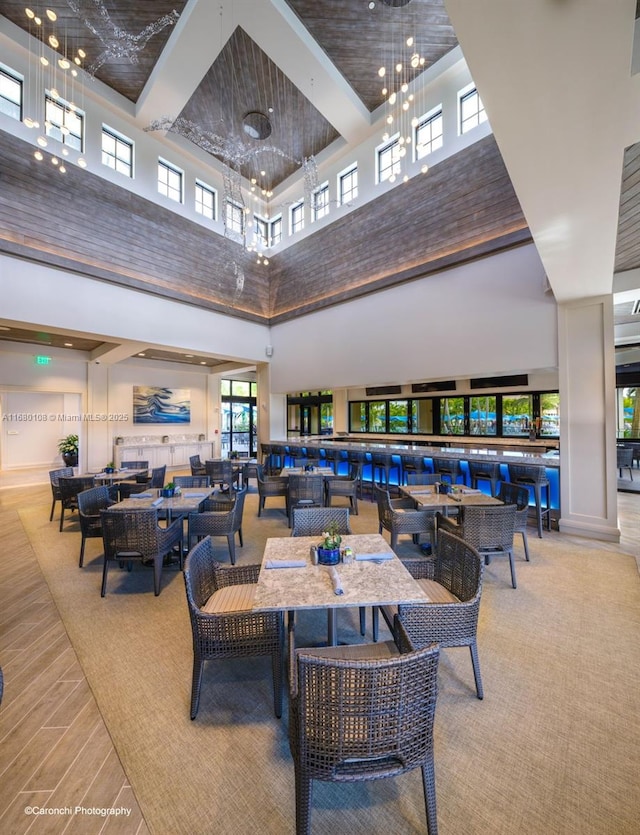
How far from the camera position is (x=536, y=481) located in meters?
5.20

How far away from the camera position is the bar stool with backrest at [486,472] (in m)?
5.68

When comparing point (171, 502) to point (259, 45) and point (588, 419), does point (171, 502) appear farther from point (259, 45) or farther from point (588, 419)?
point (259, 45)

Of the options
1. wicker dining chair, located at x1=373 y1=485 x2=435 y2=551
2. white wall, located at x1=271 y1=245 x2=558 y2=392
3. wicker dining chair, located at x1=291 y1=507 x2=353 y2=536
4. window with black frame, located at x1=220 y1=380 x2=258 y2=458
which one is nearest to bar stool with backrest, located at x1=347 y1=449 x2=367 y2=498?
white wall, located at x1=271 y1=245 x2=558 y2=392

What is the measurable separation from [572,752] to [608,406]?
4.55 metres

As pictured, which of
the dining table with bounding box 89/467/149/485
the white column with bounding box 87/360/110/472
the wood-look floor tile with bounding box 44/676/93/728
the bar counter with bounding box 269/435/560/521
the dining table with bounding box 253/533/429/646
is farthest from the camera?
the white column with bounding box 87/360/110/472

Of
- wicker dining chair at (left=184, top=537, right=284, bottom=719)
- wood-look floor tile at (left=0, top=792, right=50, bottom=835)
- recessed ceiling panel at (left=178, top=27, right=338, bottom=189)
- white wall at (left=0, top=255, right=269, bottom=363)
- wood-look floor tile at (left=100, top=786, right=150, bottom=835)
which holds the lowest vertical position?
wood-look floor tile at (left=0, top=792, right=50, bottom=835)

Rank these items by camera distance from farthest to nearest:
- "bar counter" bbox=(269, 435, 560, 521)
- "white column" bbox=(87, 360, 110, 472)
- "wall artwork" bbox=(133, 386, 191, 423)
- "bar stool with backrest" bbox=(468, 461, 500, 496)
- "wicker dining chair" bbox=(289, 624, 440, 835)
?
"wall artwork" bbox=(133, 386, 191, 423) < "white column" bbox=(87, 360, 110, 472) < "bar stool with backrest" bbox=(468, 461, 500, 496) < "bar counter" bbox=(269, 435, 560, 521) < "wicker dining chair" bbox=(289, 624, 440, 835)

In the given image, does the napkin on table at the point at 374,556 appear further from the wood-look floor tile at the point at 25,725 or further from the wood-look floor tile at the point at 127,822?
the wood-look floor tile at the point at 25,725

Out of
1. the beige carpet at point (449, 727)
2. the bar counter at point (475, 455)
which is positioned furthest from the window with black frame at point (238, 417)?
the beige carpet at point (449, 727)

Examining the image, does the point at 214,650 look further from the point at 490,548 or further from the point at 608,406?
the point at 608,406

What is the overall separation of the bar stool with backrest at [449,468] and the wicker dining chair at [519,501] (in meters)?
1.59

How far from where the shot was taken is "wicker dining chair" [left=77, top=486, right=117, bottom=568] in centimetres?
413

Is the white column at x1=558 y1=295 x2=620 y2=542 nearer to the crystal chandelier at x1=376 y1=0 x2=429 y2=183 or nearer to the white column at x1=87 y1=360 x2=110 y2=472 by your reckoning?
the crystal chandelier at x1=376 y1=0 x2=429 y2=183

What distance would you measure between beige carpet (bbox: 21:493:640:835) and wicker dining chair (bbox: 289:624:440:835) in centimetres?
45
